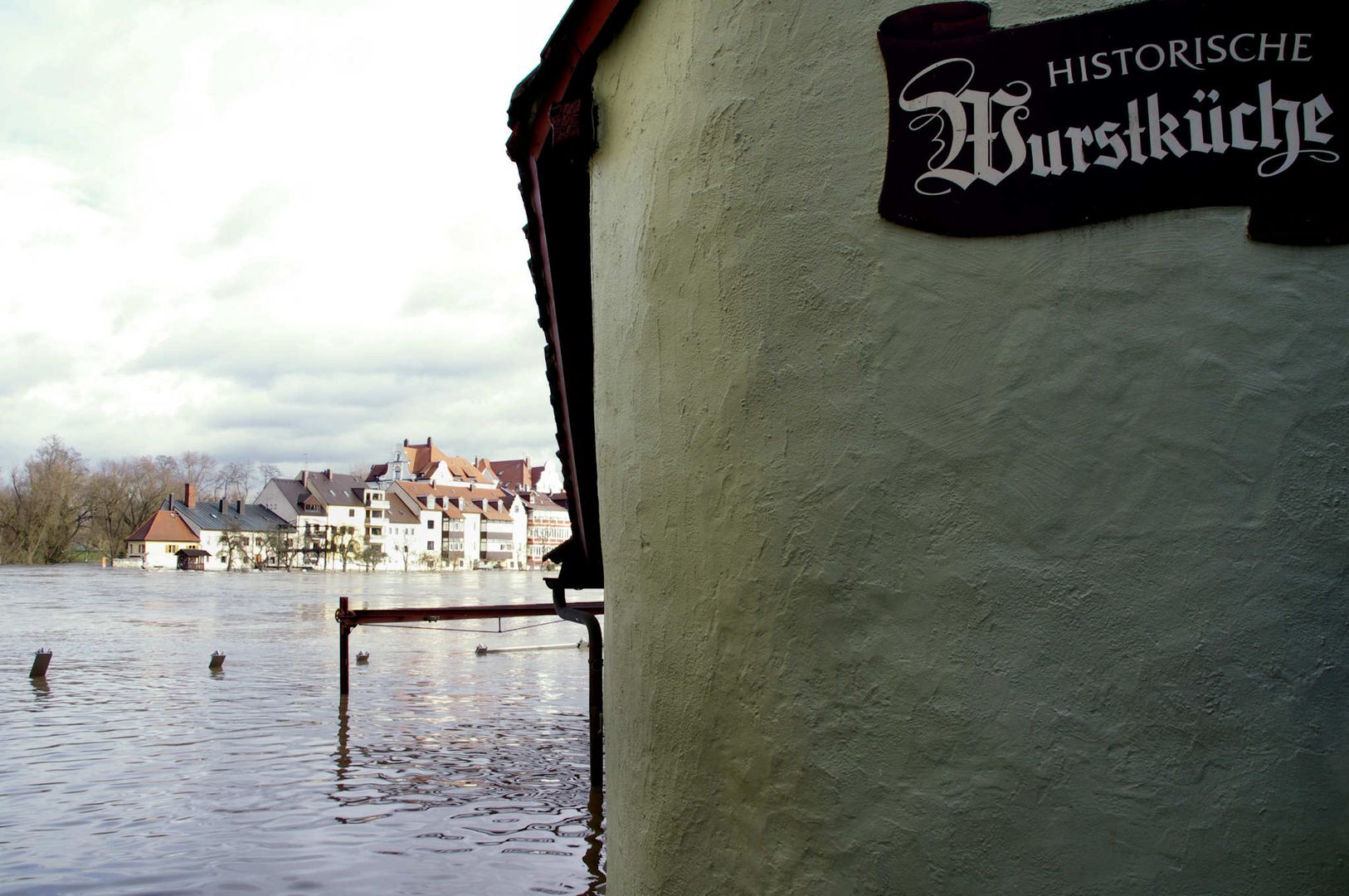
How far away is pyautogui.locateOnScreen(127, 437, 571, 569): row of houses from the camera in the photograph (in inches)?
4301

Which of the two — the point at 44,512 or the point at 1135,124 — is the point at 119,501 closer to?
the point at 44,512

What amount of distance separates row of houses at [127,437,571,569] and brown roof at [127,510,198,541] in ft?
0.28

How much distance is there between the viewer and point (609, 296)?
12.0 feet

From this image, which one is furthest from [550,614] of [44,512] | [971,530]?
[44,512]

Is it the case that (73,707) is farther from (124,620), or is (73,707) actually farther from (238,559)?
(238,559)

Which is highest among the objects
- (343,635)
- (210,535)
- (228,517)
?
(228,517)

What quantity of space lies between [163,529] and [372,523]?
22.0 meters

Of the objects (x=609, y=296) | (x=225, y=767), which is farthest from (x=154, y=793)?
(x=609, y=296)

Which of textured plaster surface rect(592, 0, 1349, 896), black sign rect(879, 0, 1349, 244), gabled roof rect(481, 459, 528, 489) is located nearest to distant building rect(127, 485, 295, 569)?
gabled roof rect(481, 459, 528, 489)

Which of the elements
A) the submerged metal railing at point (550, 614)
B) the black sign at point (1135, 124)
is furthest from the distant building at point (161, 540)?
the black sign at point (1135, 124)

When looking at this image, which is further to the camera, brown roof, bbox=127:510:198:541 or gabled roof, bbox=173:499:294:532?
gabled roof, bbox=173:499:294:532

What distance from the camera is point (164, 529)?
10744 centimetres

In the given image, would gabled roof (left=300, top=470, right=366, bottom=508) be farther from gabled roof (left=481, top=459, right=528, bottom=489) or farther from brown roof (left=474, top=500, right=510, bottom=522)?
gabled roof (left=481, top=459, right=528, bottom=489)

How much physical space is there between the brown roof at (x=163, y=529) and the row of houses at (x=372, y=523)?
0.28ft
